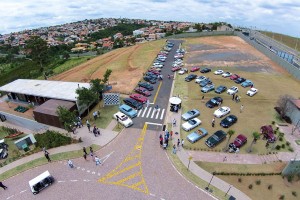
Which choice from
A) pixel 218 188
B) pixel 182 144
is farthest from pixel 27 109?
pixel 218 188

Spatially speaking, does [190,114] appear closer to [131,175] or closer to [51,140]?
[131,175]

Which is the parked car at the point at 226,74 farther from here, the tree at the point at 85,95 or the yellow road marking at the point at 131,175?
the tree at the point at 85,95

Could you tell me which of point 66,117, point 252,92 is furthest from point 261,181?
point 66,117

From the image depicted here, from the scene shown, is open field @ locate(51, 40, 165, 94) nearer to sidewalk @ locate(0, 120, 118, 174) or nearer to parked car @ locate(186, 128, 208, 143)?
sidewalk @ locate(0, 120, 118, 174)

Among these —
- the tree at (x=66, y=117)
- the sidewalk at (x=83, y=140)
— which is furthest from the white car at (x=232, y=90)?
the tree at (x=66, y=117)

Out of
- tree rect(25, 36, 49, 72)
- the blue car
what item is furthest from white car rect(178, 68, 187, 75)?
tree rect(25, 36, 49, 72)

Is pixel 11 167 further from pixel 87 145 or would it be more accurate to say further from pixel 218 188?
pixel 218 188
